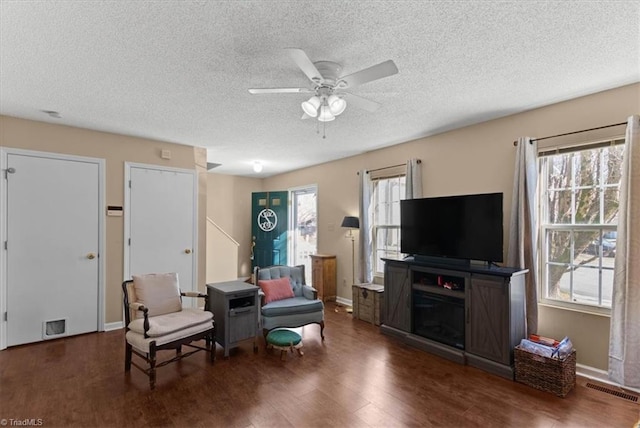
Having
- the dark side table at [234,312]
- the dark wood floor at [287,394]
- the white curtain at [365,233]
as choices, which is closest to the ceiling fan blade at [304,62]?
the dark side table at [234,312]

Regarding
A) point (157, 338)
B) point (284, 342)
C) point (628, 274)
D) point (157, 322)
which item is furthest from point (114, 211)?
point (628, 274)

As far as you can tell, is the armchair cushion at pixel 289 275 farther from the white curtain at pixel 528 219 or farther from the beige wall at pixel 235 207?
the beige wall at pixel 235 207

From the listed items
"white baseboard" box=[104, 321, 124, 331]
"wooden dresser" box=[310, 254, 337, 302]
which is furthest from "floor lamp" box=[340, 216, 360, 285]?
"white baseboard" box=[104, 321, 124, 331]

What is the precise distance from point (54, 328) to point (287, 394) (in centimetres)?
319

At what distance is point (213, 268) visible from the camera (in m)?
6.37

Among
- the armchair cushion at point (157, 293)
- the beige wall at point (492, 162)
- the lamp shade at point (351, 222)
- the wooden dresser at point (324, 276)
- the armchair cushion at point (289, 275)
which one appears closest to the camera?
the beige wall at point (492, 162)

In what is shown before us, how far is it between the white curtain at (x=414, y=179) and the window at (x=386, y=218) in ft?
1.12

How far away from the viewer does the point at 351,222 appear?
17.3 ft

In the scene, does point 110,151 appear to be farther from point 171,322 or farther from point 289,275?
point 289,275

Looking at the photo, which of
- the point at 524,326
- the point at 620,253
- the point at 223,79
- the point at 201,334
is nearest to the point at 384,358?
the point at 524,326

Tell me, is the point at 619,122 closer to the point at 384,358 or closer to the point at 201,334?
the point at 384,358

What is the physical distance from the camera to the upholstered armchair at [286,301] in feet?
11.8

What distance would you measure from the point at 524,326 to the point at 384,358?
4.66ft

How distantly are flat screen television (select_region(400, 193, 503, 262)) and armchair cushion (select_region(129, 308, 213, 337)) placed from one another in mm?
2543
